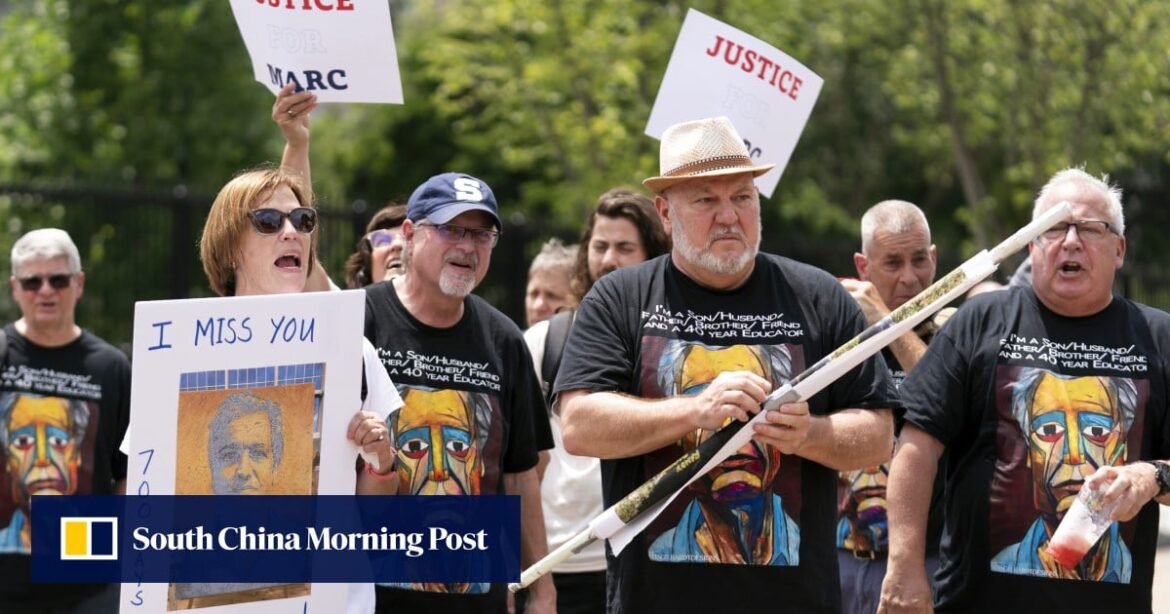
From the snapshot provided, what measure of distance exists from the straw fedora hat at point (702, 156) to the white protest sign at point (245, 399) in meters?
1.04

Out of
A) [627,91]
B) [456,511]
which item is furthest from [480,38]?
[456,511]

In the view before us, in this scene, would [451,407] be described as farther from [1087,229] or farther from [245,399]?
[1087,229]

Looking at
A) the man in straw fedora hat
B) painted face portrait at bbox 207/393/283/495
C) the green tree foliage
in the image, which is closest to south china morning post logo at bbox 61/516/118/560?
painted face portrait at bbox 207/393/283/495

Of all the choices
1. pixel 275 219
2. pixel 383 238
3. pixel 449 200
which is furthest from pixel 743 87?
pixel 275 219

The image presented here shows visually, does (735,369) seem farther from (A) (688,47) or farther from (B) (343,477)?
(A) (688,47)

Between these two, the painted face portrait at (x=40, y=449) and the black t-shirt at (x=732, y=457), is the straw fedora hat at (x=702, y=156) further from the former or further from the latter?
the painted face portrait at (x=40, y=449)

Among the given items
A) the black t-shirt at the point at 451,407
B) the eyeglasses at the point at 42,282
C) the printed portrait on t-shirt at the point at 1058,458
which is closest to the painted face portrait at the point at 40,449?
the eyeglasses at the point at 42,282

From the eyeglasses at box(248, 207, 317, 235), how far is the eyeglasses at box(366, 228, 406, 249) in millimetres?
1946

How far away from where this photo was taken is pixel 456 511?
527cm

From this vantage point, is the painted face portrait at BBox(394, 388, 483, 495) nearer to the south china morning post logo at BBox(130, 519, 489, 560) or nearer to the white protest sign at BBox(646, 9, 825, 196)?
the south china morning post logo at BBox(130, 519, 489, 560)

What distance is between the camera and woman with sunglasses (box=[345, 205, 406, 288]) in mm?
6551

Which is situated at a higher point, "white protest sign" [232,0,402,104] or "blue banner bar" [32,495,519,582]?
"white protest sign" [232,0,402,104]

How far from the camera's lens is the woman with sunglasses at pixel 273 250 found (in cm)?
457

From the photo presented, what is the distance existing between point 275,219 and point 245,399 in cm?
56
